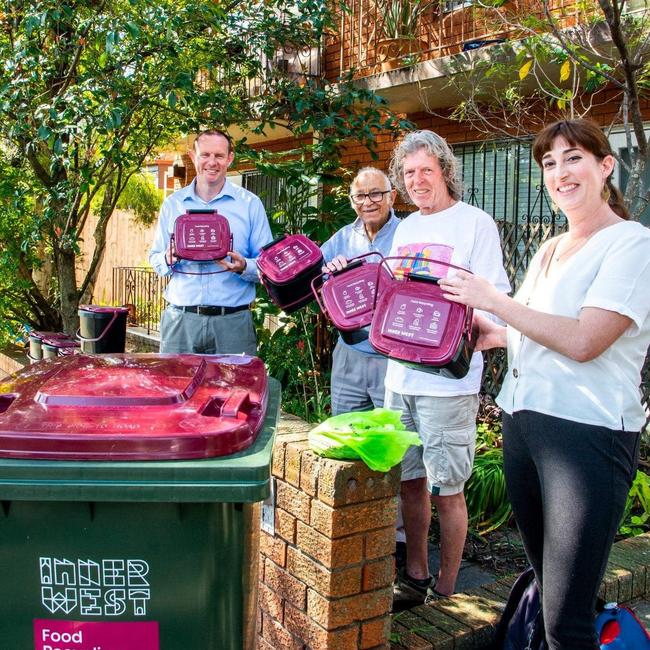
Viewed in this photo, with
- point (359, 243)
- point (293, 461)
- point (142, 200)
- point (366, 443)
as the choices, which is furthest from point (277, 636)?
point (142, 200)

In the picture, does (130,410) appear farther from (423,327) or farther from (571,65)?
(571,65)

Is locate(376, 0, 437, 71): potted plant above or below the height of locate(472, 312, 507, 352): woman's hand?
above

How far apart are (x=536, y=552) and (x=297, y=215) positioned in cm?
394

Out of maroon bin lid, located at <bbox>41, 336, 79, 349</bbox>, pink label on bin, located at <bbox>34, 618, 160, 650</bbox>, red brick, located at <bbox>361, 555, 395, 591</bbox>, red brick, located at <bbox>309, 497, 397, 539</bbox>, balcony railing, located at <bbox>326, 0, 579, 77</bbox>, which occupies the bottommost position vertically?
red brick, located at <bbox>361, 555, 395, 591</bbox>

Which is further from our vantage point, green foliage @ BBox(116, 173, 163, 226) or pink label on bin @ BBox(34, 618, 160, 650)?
green foliage @ BBox(116, 173, 163, 226)

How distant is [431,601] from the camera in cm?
299

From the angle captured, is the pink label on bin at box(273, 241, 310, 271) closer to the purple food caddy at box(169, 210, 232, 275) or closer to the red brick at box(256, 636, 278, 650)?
the purple food caddy at box(169, 210, 232, 275)

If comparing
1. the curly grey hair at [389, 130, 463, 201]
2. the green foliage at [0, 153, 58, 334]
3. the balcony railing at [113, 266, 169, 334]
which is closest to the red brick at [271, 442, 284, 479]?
the curly grey hair at [389, 130, 463, 201]

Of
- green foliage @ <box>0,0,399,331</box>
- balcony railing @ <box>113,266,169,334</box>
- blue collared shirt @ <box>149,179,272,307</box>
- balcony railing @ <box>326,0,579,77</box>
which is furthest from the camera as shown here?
balcony railing @ <box>113,266,169,334</box>

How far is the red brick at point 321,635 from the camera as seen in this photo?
91.4 inches

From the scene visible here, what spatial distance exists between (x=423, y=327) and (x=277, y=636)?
46.3 inches

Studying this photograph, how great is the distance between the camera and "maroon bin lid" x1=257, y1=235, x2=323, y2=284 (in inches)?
127

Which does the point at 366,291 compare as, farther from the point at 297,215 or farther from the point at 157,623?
Answer: the point at 297,215

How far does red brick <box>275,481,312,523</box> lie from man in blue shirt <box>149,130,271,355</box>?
1.37 m
